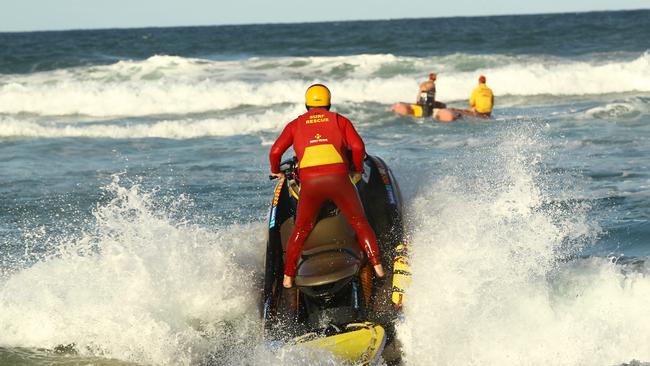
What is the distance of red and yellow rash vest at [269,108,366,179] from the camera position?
6.54m

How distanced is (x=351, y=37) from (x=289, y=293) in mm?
45722

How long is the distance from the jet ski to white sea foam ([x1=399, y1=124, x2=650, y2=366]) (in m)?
0.21

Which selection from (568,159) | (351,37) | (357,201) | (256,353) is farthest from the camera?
(351,37)

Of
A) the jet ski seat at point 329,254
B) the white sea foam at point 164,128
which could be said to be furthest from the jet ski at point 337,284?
the white sea foam at point 164,128

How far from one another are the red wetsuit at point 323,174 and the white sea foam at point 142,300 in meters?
0.91

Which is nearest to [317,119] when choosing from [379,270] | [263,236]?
[379,270]

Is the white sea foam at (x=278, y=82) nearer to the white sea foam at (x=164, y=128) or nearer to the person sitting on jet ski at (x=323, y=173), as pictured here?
the white sea foam at (x=164, y=128)

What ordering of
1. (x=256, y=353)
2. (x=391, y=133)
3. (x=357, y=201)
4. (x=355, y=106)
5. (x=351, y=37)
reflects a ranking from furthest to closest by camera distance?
(x=351, y=37) < (x=355, y=106) < (x=391, y=133) < (x=357, y=201) < (x=256, y=353)

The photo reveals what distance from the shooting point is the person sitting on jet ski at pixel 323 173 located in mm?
6539

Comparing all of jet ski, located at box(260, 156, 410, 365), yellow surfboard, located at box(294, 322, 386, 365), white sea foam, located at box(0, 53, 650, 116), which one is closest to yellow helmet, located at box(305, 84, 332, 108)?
jet ski, located at box(260, 156, 410, 365)

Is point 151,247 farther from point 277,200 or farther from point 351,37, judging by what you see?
point 351,37

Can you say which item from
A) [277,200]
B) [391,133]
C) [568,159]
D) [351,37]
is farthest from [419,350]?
[351,37]

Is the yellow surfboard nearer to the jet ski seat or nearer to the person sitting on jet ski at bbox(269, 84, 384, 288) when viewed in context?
the jet ski seat

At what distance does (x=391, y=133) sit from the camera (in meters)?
18.0
